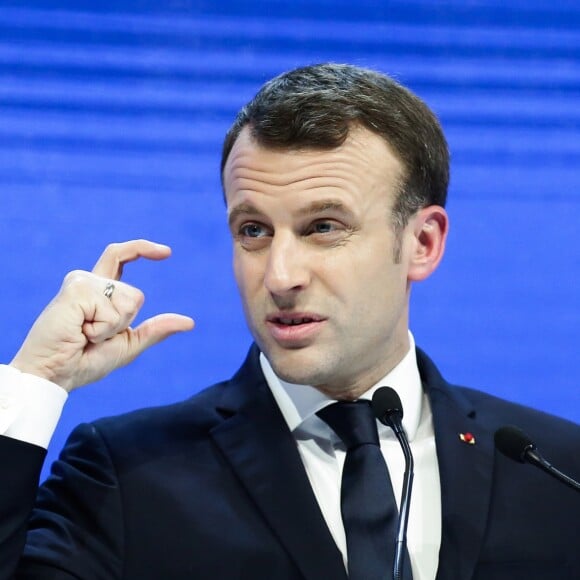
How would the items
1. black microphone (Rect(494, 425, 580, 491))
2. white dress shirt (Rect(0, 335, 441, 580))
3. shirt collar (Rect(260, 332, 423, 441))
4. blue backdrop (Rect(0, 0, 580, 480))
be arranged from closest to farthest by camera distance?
1. black microphone (Rect(494, 425, 580, 491))
2. white dress shirt (Rect(0, 335, 441, 580))
3. shirt collar (Rect(260, 332, 423, 441))
4. blue backdrop (Rect(0, 0, 580, 480))

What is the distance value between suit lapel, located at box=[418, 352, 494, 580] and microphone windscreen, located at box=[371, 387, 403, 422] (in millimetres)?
314

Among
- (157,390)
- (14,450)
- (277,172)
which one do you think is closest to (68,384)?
(14,450)

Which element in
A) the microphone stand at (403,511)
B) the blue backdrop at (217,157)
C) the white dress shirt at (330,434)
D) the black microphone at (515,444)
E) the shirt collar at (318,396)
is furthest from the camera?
the blue backdrop at (217,157)

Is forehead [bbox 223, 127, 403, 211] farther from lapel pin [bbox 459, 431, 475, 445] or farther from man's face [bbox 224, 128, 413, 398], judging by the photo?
lapel pin [bbox 459, 431, 475, 445]

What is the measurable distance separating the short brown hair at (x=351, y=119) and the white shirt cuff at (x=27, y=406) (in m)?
0.62

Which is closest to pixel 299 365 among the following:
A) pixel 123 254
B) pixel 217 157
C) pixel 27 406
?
pixel 123 254

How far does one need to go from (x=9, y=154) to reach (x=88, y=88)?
0.26 m

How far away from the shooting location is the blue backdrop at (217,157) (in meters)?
3.07

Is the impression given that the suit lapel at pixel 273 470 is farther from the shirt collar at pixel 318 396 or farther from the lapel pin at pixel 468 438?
the lapel pin at pixel 468 438

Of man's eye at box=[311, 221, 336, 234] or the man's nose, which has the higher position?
man's eye at box=[311, 221, 336, 234]

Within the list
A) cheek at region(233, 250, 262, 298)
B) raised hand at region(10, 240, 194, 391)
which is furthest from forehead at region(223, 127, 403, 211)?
raised hand at region(10, 240, 194, 391)

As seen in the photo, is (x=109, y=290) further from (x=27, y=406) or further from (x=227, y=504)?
(x=227, y=504)

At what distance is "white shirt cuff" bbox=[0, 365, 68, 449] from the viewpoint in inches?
85.5

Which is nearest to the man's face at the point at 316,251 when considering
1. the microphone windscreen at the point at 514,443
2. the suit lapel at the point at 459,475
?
the suit lapel at the point at 459,475
